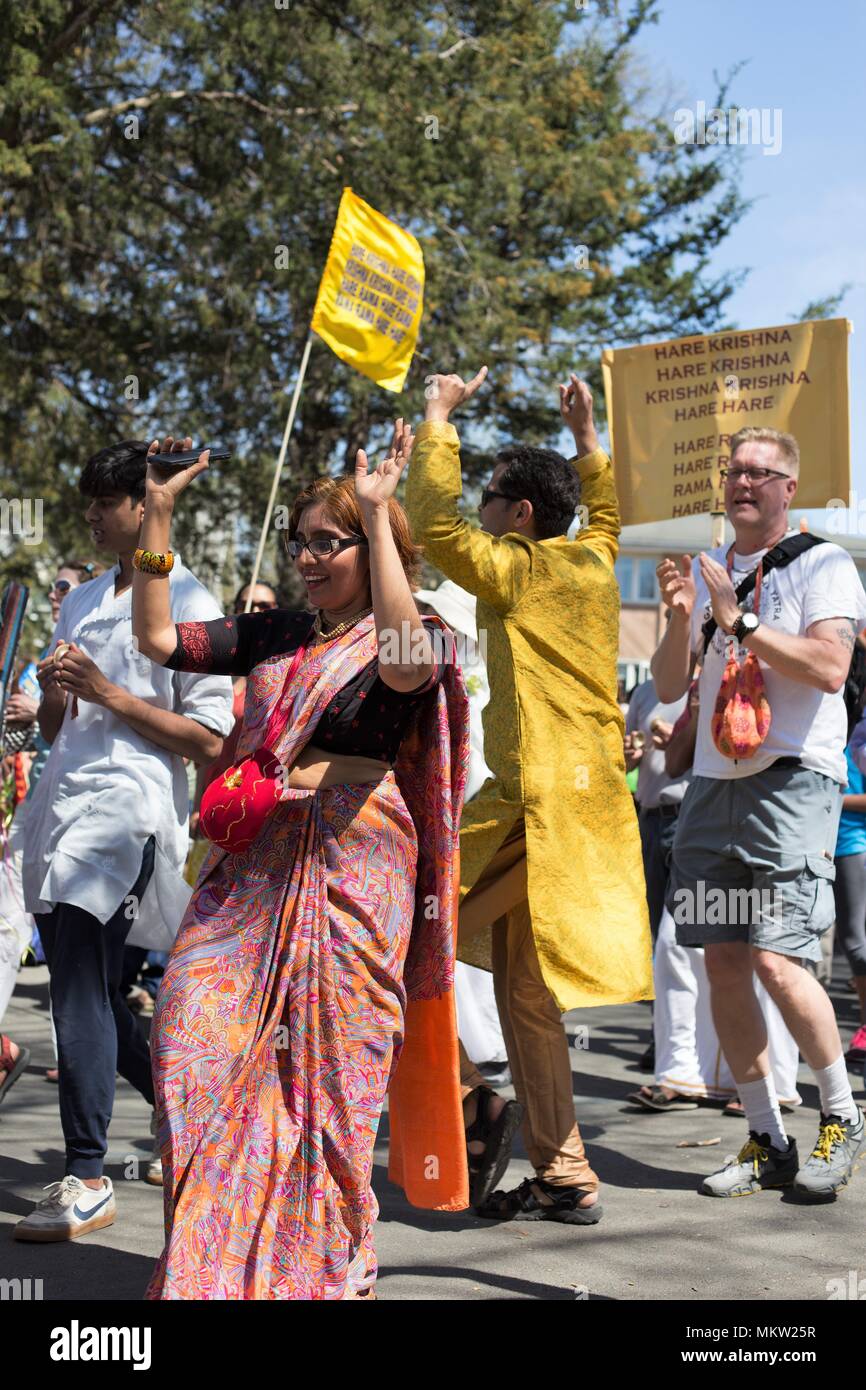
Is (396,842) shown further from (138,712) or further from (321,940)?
(138,712)

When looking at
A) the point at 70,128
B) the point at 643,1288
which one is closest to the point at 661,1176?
the point at 643,1288

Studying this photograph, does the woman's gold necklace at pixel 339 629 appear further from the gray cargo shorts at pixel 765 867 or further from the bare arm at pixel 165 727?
the gray cargo shorts at pixel 765 867

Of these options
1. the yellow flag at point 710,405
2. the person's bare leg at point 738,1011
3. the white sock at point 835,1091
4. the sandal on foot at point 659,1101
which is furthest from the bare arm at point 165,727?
the sandal on foot at point 659,1101

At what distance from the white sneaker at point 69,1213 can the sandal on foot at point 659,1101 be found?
2.67 meters

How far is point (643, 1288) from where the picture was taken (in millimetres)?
3990

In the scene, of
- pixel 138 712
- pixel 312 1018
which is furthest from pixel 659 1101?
pixel 312 1018

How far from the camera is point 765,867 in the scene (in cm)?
503

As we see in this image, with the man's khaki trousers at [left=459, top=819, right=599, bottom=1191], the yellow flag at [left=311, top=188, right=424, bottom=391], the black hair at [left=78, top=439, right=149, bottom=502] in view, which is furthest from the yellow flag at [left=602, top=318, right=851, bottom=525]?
the yellow flag at [left=311, top=188, right=424, bottom=391]

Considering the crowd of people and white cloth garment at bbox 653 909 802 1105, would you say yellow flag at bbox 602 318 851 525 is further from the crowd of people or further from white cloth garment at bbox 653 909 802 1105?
white cloth garment at bbox 653 909 802 1105

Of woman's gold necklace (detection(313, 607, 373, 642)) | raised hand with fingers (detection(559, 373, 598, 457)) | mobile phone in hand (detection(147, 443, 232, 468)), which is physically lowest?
woman's gold necklace (detection(313, 607, 373, 642))

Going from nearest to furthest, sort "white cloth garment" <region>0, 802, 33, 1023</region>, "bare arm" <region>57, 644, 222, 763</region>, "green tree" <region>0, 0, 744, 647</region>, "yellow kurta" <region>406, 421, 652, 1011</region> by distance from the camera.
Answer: "bare arm" <region>57, 644, 222, 763</region> → "yellow kurta" <region>406, 421, 652, 1011</region> → "white cloth garment" <region>0, 802, 33, 1023</region> → "green tree" <region>0, 0, 744, 647</region>

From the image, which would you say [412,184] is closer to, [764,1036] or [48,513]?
[48,513]

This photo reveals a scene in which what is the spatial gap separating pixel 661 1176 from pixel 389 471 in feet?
9.60

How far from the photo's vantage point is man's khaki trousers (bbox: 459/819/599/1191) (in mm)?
4746
